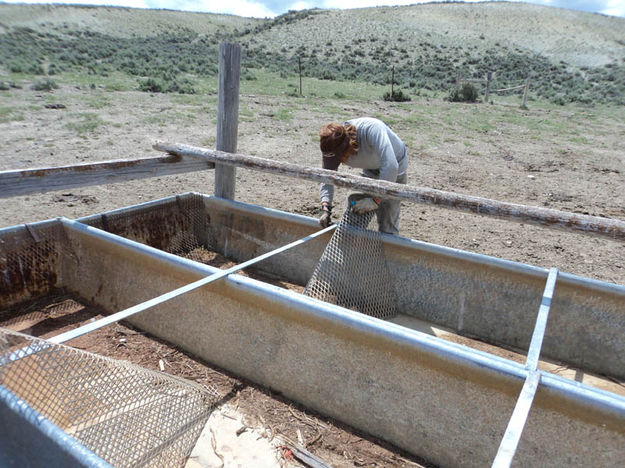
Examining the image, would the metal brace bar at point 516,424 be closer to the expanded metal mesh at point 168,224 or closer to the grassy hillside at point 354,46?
the expanded metal mesh at point 168,224

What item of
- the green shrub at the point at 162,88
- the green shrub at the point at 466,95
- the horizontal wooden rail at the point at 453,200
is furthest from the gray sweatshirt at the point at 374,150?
the green shrub at the point at 466,95

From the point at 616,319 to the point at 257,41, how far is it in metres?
53.0

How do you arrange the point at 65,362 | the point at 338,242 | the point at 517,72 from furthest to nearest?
1. the point at 517,72
2. the point at 338,242
3. the point at 65,362

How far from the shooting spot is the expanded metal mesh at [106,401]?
1.95m

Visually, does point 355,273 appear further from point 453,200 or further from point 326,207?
point 453,200

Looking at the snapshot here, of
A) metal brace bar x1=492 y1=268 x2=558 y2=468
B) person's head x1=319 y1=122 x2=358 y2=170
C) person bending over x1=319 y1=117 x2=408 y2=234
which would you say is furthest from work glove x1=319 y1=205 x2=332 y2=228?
metal brace bar x1=492 y1=268 x2=558 y2=468

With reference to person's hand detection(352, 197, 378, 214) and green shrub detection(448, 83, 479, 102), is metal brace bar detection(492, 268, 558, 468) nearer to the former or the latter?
person's hand detection(352, 197, 378, 214)

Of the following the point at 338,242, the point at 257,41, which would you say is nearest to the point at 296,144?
the point at 338,242

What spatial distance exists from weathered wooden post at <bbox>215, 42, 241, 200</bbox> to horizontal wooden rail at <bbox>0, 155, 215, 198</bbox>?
0.26m

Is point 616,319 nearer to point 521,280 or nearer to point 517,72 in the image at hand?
point 521,280

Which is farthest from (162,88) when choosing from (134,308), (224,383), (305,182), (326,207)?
(134,308)

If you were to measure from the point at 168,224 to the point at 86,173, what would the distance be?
1122 mm

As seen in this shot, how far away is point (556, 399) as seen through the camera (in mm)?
1935

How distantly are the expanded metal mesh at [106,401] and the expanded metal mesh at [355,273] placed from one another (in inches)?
48.1
